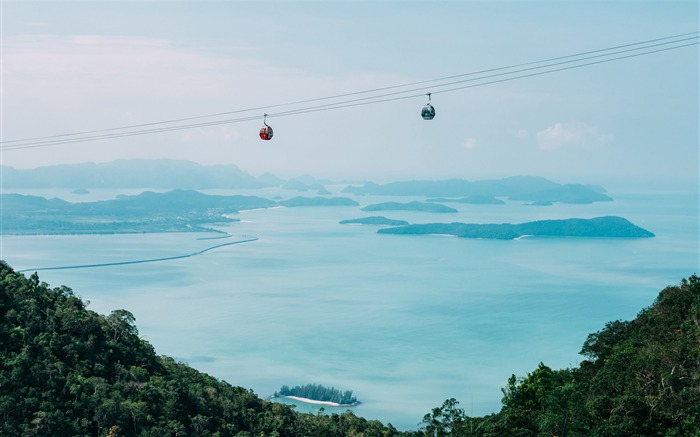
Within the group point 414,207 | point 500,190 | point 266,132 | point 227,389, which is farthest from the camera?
point 500,190

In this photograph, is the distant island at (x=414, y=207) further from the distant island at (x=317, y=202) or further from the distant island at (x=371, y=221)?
the distant island at (x=371, y=221)

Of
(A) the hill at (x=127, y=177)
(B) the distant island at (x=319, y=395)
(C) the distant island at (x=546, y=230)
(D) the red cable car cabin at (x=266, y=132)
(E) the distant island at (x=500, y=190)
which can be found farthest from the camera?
(A) the hill at (x=127, y=177)

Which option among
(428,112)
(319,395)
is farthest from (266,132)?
(319,395)

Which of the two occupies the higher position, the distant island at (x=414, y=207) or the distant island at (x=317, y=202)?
the distant island at (x=317, y=202)

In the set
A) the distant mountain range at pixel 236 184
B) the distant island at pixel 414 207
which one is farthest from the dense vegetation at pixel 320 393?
the distant mountain range at pixel 236 184

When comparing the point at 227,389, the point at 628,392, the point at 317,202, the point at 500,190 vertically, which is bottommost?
the point at 227,389

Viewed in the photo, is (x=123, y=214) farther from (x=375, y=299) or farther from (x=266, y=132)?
(x=266, y=132)
